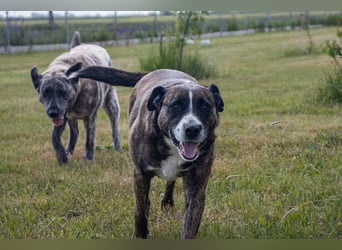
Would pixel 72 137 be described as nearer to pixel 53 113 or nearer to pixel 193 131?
pixel 53 113

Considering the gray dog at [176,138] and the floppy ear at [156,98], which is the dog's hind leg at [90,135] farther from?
the floppy ear at [156,98]

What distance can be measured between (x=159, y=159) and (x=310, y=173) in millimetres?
1539

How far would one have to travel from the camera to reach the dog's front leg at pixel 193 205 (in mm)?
2887

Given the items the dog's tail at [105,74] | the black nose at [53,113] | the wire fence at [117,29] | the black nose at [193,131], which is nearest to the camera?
the black nose at [193,131]

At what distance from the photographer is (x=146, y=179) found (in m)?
2.98

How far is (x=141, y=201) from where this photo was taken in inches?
120

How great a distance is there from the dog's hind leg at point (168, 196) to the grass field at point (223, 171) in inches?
2.2

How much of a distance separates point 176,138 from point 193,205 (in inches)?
18.6

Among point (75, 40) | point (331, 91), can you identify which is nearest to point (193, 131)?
point (331, 91)

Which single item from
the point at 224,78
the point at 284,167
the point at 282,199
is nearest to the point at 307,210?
the point at 282,199

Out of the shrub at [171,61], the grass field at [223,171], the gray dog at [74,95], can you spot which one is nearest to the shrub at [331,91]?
the grass field at [223,171]

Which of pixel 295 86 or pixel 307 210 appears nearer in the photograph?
pixel 307 210

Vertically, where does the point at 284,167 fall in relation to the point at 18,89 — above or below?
below

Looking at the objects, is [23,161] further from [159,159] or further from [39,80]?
[159,159]
